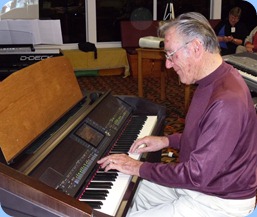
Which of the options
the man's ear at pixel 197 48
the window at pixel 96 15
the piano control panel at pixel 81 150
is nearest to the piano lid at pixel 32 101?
the piano control panel at pixel 81 150

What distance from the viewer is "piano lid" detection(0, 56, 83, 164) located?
1.59 meters

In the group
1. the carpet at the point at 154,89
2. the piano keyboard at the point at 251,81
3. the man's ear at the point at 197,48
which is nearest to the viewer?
the man's ear at the point at 197,48

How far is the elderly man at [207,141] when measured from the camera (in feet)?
5.29

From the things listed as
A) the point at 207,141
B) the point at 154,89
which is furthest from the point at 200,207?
the point at 154,89

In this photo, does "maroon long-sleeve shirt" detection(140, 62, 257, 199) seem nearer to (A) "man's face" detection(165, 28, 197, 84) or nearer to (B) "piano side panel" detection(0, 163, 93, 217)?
(A) "man's face" detection(165, 28, 197, 84)

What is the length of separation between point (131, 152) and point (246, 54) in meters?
2.35

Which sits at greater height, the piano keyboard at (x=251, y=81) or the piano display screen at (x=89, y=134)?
the piano display screen at (x=89, y=134)

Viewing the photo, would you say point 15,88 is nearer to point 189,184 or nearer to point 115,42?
point 189,184

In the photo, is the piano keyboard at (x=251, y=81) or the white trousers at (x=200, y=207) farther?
the piano keyboard at (x=251, y=81)

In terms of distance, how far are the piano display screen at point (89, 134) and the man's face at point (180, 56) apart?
1.67 ft

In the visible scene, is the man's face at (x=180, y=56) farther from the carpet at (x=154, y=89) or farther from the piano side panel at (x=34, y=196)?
the carpet at (x=154, y=89)

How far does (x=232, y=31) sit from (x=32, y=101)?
18.4 feet

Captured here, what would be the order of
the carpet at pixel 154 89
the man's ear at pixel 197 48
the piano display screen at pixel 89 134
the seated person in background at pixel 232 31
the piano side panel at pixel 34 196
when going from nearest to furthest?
the piano side panel at pixel 34 196 → the man's ear at pixel 197 48 → the piano display screen at pixel 89 134 → the carpet at pixel 154 89 → the seated person in background at pixel 232 31

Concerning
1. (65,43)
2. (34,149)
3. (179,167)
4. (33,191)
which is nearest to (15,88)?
(34,149)
